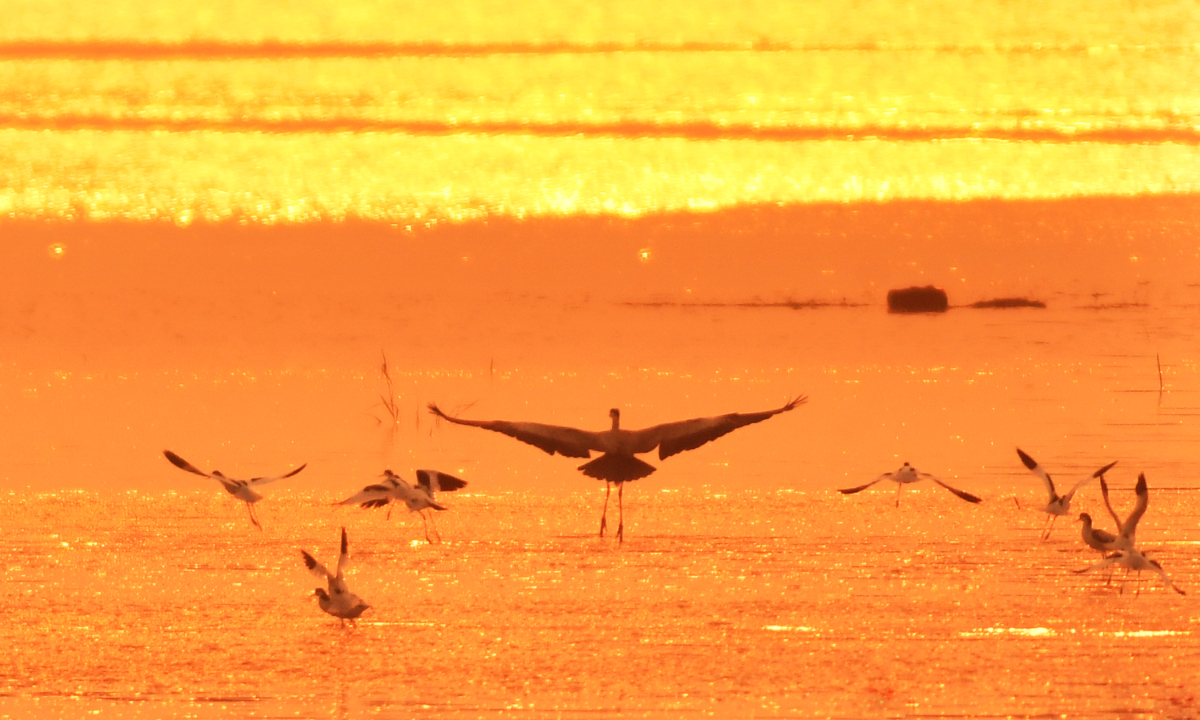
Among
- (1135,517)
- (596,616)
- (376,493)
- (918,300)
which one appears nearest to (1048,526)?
Answer: (1135,517)

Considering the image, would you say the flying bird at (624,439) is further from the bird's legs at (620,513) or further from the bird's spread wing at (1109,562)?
the bird's spread wing at (1109,562)

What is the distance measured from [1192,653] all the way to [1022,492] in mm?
4083

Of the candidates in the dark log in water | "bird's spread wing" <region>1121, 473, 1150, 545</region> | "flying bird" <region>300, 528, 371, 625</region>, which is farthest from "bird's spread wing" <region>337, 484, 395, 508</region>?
the dark log in water

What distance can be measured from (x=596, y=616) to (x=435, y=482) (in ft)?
6.77

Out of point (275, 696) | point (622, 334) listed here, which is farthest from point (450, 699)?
point (622, 334)

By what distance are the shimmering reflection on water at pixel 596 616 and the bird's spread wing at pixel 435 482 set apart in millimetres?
238

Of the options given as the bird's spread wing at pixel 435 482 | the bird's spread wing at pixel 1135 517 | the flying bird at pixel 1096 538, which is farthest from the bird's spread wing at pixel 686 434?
the bird's spread wing at pixel 1135 517

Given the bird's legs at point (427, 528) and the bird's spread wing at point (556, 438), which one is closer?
the bird's legs at point (427, 528)

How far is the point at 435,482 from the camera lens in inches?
444

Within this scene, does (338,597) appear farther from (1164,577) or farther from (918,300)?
(918,300)

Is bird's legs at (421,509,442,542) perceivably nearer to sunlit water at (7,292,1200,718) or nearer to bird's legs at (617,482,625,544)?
sunlit water at (7,292,1200,718)

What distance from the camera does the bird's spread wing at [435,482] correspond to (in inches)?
440

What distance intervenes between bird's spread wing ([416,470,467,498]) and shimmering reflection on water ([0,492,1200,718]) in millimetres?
238

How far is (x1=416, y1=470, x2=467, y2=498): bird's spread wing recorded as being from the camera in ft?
36.7
